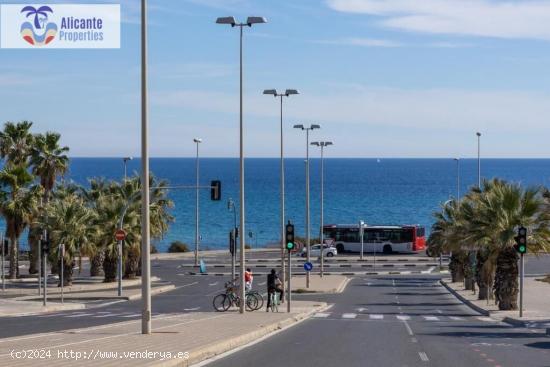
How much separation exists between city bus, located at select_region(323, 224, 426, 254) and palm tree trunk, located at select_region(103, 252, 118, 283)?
42073 mm

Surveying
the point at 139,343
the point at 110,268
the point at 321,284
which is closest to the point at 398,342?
the point at 139,343

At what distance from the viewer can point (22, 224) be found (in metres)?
60.1

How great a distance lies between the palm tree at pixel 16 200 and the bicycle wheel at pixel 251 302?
24.6m

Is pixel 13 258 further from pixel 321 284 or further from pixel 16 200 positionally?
pixel 321 284

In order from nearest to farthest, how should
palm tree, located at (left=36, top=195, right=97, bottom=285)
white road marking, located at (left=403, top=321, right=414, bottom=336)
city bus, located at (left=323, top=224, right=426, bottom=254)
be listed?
1. white road marking, located at (left=403, top=321, right=414, bottom=336)
2. palm tree, located at (left=36, top=195, right=97, bottom=285)
3. city bus, located at (left=323, top=224, right=426, bottom=254)

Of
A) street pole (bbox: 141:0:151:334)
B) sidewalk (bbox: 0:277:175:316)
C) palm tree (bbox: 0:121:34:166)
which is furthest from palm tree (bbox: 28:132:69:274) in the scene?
street pole (bbox: 141:0:151:334)

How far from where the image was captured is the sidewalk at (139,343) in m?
16.8

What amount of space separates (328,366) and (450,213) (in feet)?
140

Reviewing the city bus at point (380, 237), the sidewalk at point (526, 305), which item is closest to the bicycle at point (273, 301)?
the sidewalk at point (526, 305)

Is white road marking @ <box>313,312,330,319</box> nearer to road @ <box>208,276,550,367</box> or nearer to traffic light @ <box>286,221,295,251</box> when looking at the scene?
road @ <box>208,276,550,367</box>

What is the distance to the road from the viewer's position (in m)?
20.0

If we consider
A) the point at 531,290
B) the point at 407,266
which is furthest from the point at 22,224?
the point at 407,266

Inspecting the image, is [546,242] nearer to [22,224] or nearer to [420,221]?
[22,224]

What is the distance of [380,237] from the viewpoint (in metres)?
102
